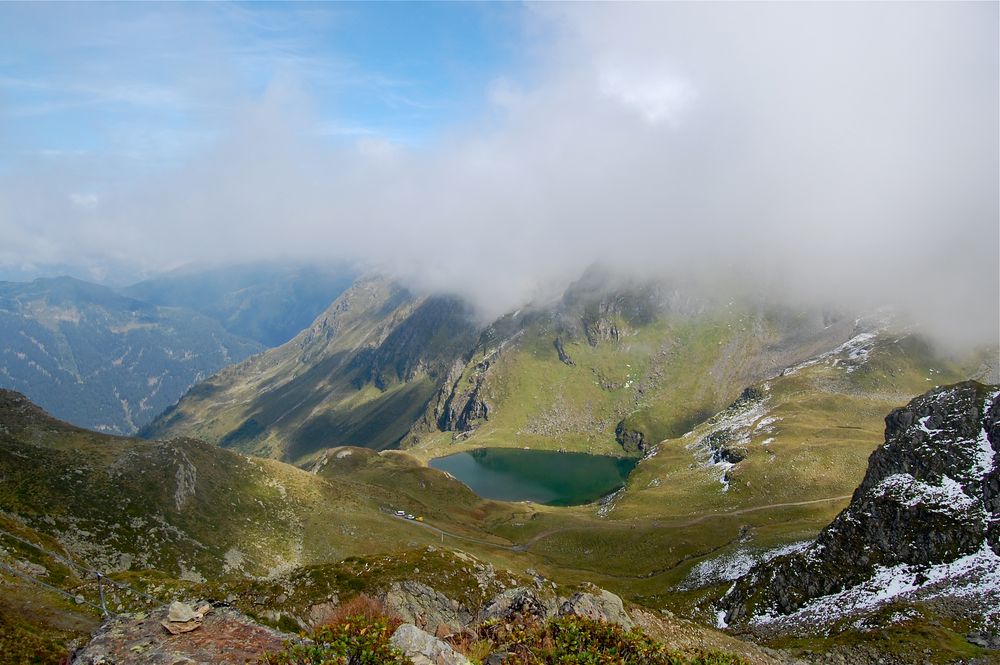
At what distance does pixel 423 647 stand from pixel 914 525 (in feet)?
242

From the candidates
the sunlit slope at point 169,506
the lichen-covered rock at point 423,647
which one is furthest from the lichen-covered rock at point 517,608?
the sunlit slope at point 169,506

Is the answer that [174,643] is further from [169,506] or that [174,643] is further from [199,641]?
[169,506]

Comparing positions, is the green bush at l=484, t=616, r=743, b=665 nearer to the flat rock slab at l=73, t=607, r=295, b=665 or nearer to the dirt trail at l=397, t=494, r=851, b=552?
the flat rock slab at l=73, t=607, r=295, b=665

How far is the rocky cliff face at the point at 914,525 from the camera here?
63938 millimetres

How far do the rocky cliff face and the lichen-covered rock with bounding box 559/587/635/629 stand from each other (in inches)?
1573

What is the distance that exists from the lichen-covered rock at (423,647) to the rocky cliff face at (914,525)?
215 ft

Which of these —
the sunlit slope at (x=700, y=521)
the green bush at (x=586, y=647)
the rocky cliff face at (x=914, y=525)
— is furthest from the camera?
the sunlit slope at (x=700, y=521)

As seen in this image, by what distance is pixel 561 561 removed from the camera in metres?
135

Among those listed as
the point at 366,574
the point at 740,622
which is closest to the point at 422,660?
the point at 366,574

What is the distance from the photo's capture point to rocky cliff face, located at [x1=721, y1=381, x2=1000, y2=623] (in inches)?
2517

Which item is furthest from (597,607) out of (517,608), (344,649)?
(344,649)

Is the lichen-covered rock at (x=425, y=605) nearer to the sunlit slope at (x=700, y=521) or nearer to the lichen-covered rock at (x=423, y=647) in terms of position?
the lichen-covered rock at (x=423, y=647)

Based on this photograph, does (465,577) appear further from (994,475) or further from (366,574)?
(994,475)

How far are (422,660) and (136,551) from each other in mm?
74442
